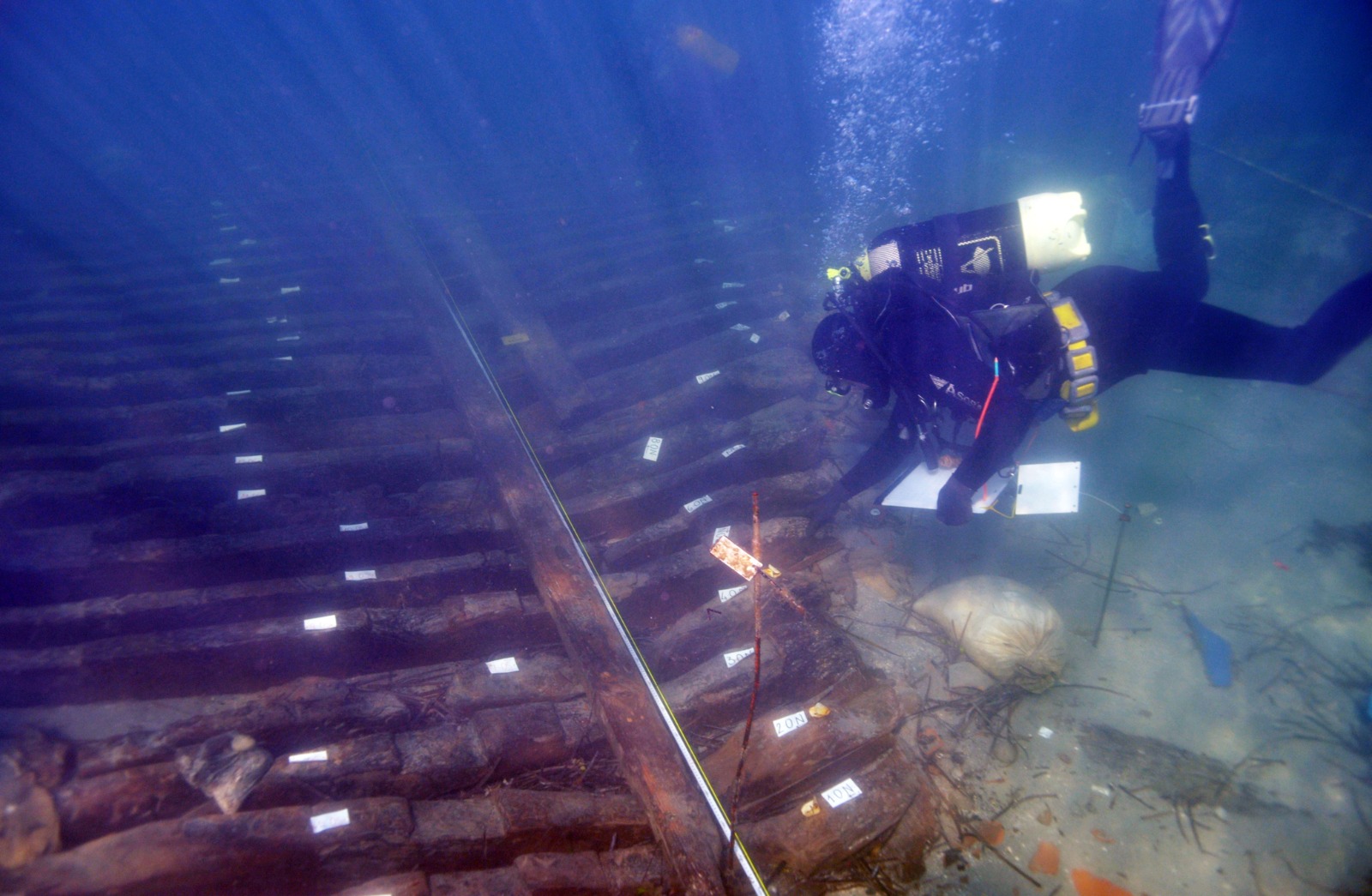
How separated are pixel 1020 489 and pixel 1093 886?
7.37 ft

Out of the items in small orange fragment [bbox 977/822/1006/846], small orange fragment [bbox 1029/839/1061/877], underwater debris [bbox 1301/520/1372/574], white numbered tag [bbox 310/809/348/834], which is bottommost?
underwater debris [bbox 1301/520/1372/574]

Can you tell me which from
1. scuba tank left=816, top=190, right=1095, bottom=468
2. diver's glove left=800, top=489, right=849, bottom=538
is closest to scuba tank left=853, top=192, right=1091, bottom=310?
scuba tank left=816, top=190, right=1095, bottom=468

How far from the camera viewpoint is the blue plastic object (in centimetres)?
354

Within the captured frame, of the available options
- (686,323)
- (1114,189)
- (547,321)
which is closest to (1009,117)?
(1114,189)

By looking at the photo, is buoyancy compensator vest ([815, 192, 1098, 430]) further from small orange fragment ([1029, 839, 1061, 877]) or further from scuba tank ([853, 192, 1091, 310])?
small orange fragment ([1029, 839, 1061, 877])

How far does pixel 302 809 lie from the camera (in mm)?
2363

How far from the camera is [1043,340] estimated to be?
2955 mm

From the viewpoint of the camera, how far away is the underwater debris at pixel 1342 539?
4.41 meters

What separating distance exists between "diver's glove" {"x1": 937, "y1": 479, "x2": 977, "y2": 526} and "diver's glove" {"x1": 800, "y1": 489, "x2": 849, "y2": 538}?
2.43 feet

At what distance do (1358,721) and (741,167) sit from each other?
16.9 metres

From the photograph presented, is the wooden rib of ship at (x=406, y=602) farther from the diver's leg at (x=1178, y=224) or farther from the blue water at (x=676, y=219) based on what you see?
the diver's leg at (x=1178, y=224)

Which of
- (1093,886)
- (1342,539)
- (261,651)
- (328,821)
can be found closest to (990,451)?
(1093,886)

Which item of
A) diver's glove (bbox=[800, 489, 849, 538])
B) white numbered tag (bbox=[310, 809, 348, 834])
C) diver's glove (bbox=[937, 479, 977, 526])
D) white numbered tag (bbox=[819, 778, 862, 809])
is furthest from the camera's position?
diver's glove (bbox=[800, 489, 849, 538])

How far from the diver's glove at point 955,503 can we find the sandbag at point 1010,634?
55cm
